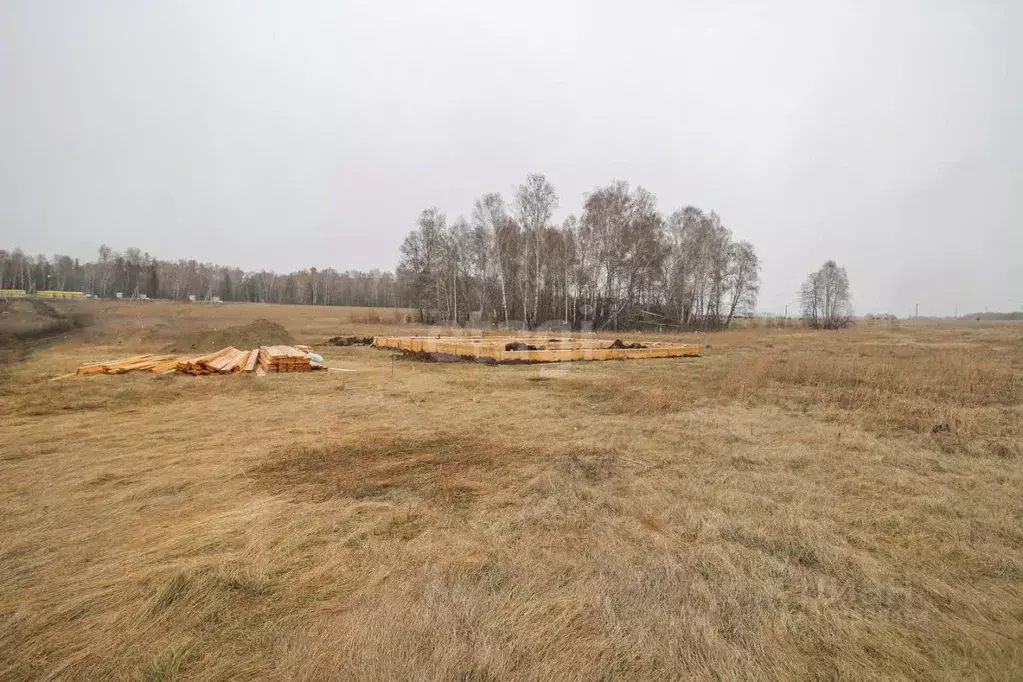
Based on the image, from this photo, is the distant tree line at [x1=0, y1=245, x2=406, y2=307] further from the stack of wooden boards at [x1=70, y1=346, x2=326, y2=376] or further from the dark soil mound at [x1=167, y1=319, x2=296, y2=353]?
the stack of wooden boards at [x1=70, y1=346, x2=326, y2=376]

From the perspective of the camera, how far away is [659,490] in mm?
4016

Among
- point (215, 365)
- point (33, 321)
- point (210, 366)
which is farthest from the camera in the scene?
point (33, 321)

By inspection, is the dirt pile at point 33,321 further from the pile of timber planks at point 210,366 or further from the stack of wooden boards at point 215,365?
the pile of timber planks at point 210,366

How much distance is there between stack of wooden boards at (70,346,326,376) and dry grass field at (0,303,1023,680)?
4285 mm

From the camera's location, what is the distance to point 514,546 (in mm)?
3039

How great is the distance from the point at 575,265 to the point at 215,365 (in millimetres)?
25612

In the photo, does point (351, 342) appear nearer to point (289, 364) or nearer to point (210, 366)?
point (289, 364)

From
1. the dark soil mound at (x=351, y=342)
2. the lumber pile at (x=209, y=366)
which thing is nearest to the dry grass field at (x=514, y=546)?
the lumber pile at (x=209, y=366)

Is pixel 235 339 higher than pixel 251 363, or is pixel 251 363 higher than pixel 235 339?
pixel 235 339

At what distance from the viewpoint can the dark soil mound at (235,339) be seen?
61.4 feet

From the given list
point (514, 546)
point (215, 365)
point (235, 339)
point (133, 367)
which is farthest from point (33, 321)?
point (514, 546)

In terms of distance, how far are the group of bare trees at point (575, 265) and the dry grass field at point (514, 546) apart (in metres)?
25.5

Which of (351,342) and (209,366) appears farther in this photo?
(351,342)

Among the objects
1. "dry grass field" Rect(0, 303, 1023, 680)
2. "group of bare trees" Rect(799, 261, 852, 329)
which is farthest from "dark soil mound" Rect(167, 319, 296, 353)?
"group of bare trees" Rect(799, 261, 852, 329)
